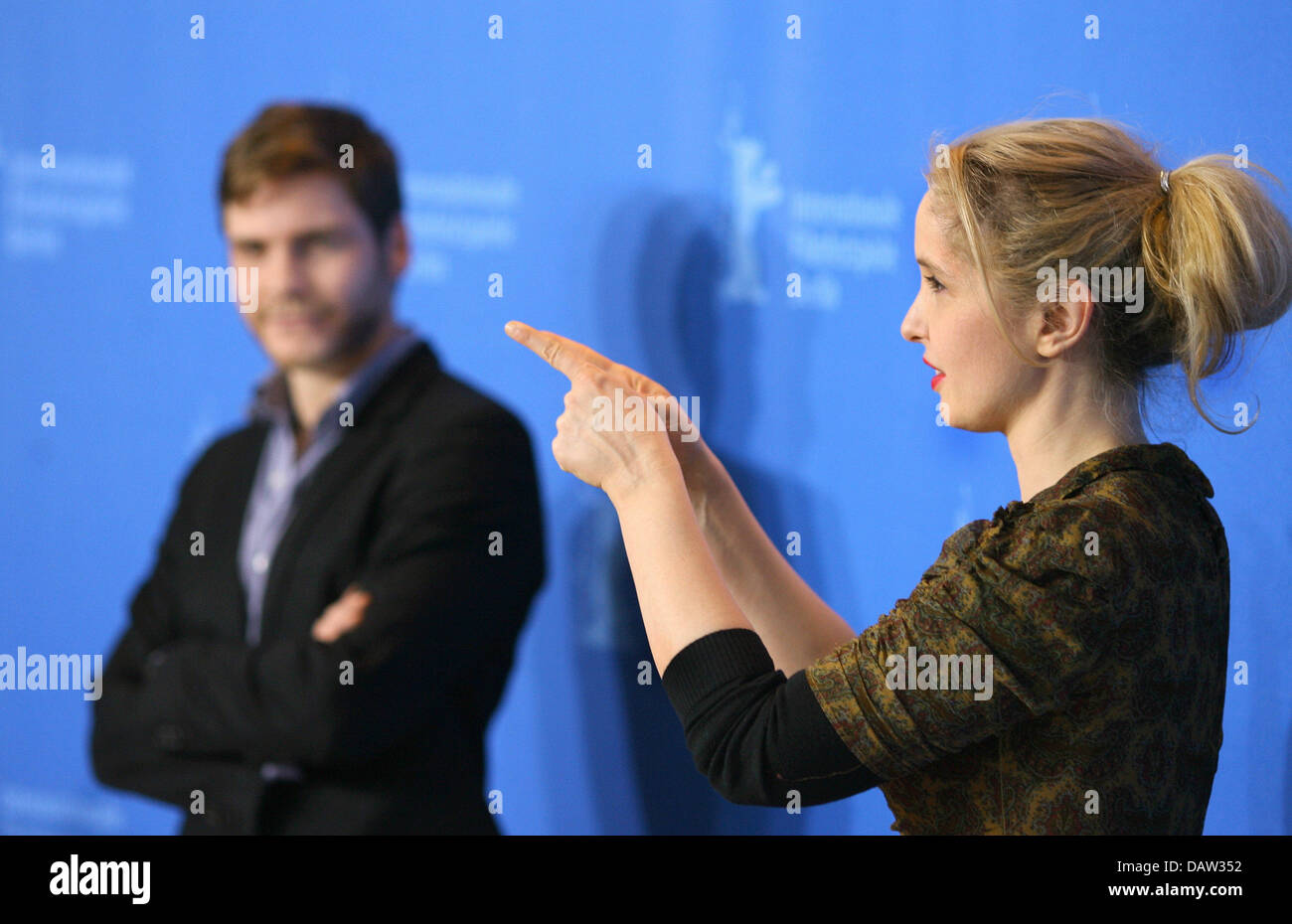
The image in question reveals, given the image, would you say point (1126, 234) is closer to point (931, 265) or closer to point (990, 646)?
point (931, 265)

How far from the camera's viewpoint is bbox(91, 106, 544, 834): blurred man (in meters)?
1.51

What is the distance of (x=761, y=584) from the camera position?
1.18 meters

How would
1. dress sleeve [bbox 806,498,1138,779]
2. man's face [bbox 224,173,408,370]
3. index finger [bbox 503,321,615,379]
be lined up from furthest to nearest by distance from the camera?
1. man's face [bbox 224,173,408,370]
2. index finger [bbox 503,321,615,379]
3. dress sleeve [bbox 806,498,1138,779]

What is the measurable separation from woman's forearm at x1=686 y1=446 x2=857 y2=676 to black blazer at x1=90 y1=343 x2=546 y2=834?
17.9 inches

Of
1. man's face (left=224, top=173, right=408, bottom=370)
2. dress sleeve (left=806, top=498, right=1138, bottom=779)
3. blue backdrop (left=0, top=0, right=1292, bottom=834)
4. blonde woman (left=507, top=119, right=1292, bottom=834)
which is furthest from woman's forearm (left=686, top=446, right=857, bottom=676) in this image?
man's face (left=224, top=173, right=408, bottom=370)

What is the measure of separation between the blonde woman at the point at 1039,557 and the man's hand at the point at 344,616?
59 cm

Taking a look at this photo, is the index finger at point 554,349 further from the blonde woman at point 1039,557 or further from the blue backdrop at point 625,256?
the blue backdrop at point 625,256

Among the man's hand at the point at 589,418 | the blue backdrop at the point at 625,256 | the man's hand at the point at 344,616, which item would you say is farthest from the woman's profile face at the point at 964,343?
the man's hand at the point at 344,616

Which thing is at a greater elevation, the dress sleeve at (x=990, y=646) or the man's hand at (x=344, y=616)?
the man's hand at (x=344, y=616)

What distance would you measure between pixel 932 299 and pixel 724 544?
1.11ft

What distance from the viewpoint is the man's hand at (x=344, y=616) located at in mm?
1508

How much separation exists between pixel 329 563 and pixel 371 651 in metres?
0.15

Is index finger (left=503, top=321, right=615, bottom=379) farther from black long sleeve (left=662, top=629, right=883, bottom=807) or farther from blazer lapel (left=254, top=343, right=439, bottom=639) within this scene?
blazer lapel (left=254, top=343, right=439, bottom=639)

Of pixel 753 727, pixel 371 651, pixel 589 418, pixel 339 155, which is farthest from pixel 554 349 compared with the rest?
pixel 339 155
